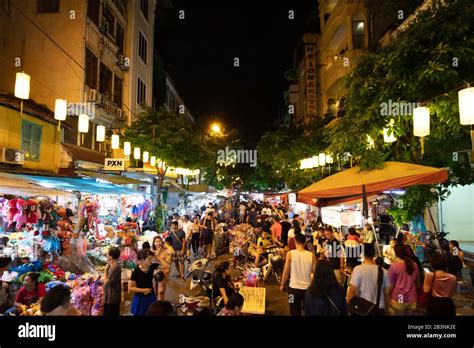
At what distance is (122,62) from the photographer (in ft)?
68.2

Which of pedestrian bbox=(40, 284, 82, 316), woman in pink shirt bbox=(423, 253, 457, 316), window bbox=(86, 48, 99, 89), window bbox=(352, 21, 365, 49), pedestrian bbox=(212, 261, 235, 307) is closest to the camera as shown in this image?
pedestrian bbox=(40, 284, 82, 316)

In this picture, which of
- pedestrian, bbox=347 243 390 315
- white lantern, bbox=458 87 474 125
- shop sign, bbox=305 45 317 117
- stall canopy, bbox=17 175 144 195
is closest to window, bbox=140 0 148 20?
shop sign, bbox=305 45 317 117

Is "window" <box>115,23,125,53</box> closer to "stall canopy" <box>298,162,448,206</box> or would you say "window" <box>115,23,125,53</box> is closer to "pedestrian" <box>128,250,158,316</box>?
"stall canopy" <box>298,162,448,206</box>

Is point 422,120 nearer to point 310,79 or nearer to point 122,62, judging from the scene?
point 122,62

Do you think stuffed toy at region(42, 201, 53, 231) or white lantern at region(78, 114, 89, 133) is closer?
stuffed toy at region(42, 201, 53, 231)

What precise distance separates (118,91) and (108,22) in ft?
13.2

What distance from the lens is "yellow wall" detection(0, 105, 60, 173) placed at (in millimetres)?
11383

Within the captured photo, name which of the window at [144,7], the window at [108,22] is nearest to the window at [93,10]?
the window at [108,22]

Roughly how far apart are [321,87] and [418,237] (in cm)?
1886

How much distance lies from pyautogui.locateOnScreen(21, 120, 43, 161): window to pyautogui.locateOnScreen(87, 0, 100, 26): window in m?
6.93

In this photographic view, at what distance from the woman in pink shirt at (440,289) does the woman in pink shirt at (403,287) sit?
256 millimetres

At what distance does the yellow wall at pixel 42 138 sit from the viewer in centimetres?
1138

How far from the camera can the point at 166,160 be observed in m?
18.6

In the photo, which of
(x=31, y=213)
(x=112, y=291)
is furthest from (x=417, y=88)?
(x=31, y=213)
